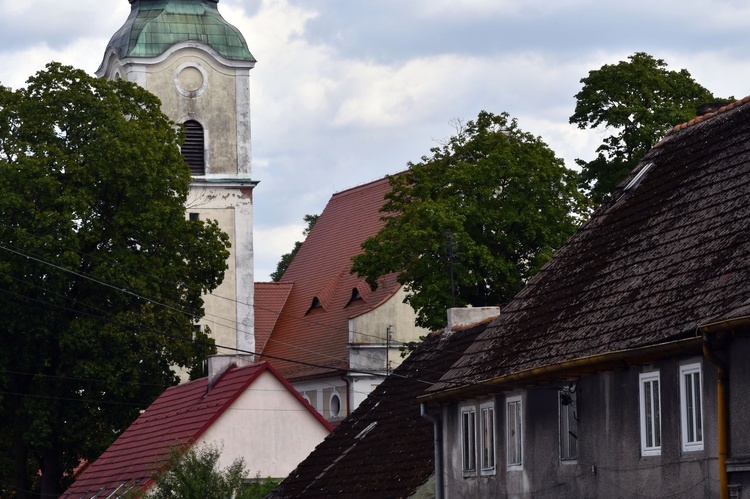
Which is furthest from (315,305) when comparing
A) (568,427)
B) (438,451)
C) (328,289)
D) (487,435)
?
(568,427)

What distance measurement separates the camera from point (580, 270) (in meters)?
19.5

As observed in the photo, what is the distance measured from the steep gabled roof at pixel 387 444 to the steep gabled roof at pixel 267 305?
126ft

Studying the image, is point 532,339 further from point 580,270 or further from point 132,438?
point 132,438

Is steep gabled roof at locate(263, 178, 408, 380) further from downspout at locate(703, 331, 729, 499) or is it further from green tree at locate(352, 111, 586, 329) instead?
downspout at locate(703, 331, 729, 499)

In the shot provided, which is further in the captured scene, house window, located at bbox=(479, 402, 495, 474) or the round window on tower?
the round window on tower

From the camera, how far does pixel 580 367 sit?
1697 centimetres

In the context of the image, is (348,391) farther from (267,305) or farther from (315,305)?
(267,305)

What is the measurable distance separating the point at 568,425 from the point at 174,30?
46413mm

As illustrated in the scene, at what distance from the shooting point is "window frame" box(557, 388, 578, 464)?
18016mm

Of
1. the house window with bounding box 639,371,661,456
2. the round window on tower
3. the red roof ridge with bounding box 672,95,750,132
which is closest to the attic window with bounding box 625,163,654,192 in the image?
the red roof ridge with bounding box 672,95,750,132

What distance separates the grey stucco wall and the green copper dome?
140 ft

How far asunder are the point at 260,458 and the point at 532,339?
56.3ft

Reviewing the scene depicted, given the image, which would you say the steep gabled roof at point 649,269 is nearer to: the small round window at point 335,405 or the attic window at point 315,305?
the small round window at point 335,405

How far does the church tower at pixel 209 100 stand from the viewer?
60969mm
